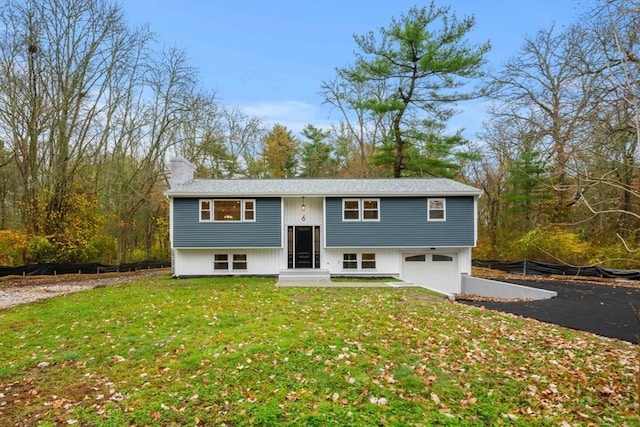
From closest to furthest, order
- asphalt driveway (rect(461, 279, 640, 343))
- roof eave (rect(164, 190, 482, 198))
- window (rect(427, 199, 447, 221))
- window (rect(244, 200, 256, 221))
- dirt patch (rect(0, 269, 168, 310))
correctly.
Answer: asphalt driveway (rect(461, 279, 640, 343))
dirt patch (rect(0, 269, 168, 310))
roof eave (rect(164, 190, 482, 198))
window (rect(244, 200, 256, 221))
window (rect(427, 199, 447, 221))

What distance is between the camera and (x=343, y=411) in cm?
405

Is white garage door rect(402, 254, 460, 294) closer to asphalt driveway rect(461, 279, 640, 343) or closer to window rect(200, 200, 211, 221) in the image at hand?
asphalt driveway rect(461, 279, 640, 343)

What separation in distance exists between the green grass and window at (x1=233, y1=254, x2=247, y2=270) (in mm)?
6743

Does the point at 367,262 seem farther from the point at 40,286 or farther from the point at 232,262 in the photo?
the point at 40,286

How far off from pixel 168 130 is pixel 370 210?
16.2 metres

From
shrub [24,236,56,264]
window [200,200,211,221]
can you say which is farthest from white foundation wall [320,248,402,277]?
shrub [24,236,56,264]

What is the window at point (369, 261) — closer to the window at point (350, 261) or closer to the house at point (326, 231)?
the house at point (326, 231)

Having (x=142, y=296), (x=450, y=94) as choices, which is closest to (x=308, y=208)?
(x=142, y=296)

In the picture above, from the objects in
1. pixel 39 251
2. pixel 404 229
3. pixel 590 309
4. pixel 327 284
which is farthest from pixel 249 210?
pixel 590 309

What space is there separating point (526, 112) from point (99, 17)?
2371 centimetres

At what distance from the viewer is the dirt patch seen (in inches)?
433

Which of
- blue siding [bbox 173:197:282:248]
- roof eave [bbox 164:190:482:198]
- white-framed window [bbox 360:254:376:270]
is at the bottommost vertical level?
white-framed window [bbox 360:254:376:270]

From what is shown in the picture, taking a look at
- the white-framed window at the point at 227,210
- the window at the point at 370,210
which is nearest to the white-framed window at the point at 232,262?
the white-framed window at the point at 227,210

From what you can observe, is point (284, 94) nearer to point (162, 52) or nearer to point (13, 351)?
point (162, 52)
